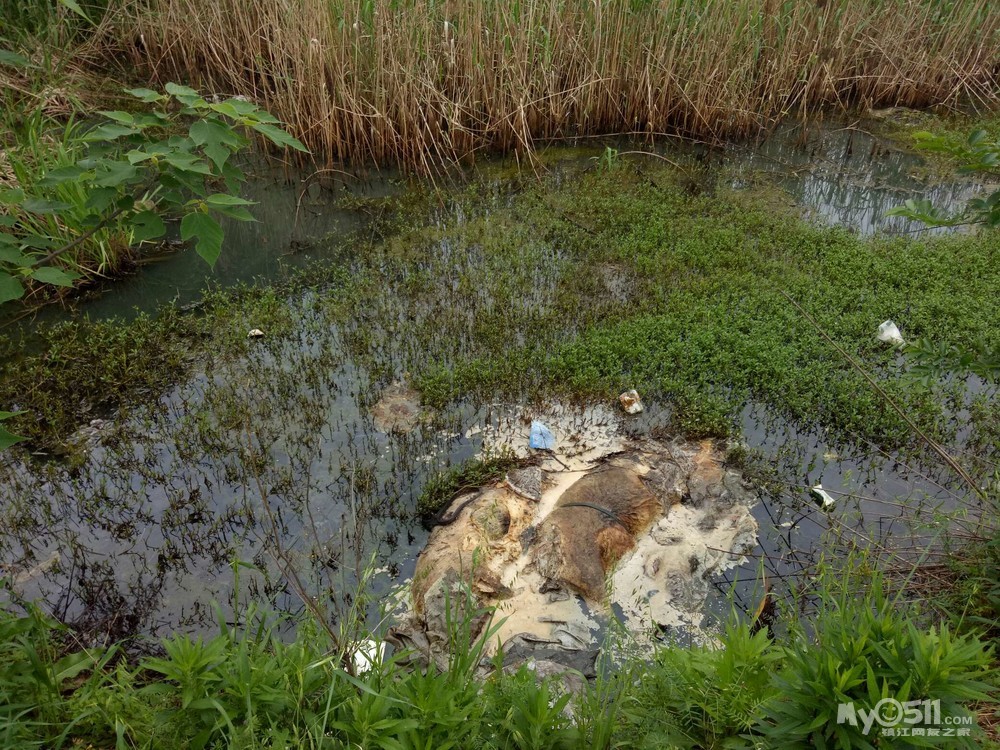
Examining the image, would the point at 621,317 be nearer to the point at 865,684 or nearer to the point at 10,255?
the point at 865,684

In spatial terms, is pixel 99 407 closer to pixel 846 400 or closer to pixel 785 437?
pixel 785 437

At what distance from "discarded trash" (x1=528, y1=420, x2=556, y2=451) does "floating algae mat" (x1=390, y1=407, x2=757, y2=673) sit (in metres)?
0.05

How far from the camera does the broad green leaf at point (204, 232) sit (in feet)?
7.64

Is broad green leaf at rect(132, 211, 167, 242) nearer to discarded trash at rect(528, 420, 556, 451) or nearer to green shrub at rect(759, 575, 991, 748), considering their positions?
discarded trash at rect(528, 420, 556, 451)

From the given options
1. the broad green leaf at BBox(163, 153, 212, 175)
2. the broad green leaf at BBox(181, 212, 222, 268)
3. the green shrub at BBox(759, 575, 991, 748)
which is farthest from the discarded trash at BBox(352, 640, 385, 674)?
the broad green leaf at BBox(163, 153, 212, 175)

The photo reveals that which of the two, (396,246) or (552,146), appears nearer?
(396,246)

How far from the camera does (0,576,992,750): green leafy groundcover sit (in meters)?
1.66

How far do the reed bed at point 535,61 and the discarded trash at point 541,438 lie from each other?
388 cm

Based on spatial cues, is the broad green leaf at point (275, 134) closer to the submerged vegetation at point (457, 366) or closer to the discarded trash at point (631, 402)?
the submerged vegetation at point (457, 366)

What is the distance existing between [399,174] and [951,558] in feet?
19.2

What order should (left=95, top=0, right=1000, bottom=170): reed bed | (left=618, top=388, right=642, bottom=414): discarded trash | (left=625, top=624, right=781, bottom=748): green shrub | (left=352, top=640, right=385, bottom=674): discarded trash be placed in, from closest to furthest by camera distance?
(left=625, top=624, right=781, bottom=748): green shrub → (left=352, top=640, right=385, bottom=674): discarded trash → (left=618, top=388, right=642, bottom=414): discarded trash → (left=95, top=0, right=1000, bottom=170): reed bed

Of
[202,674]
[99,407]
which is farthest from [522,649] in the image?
[99,407]

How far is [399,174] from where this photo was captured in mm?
7066

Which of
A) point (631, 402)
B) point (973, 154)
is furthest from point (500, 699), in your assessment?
point (631, 402)
